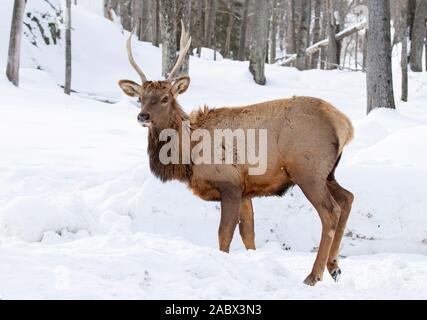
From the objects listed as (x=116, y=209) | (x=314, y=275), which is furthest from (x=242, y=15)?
(x=314, y=275)

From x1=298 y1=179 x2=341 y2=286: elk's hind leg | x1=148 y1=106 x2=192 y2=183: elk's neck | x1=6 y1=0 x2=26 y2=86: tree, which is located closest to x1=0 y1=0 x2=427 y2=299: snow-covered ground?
x1=6 y1=0 x2=26 y2=86: tree

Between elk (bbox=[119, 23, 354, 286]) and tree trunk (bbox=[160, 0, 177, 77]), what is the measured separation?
866cm

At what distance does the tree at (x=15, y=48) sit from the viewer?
651 inches

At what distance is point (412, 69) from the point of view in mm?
24359

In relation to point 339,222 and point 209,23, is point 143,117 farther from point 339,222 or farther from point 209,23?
point 209,23

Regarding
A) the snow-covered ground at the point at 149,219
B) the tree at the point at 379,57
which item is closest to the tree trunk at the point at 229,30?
the snow-covered ground at the point at 149,219

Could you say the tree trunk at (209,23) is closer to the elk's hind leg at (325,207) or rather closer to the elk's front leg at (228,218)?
the elk's front leg at (228,218)

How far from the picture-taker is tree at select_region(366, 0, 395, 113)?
13.7 m

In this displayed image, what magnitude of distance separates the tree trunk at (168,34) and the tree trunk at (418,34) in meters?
10.6

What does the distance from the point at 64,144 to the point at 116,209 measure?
9.63 feet

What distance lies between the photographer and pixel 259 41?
816 inches

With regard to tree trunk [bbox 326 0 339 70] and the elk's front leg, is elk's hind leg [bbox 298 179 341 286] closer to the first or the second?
the elk's front leg

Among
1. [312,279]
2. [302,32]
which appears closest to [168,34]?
[312,279]

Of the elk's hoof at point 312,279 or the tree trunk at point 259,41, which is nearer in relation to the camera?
the elk's hoof at point 312,279
